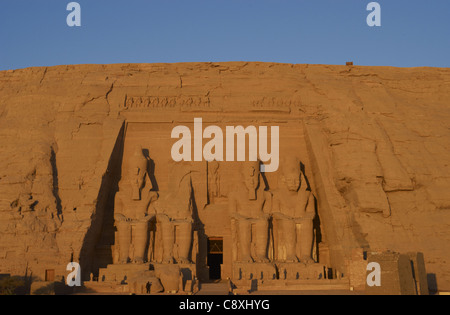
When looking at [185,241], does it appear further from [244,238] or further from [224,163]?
[224,163]

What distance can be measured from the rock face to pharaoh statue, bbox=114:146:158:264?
282mm

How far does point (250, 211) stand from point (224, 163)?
1.74 metres

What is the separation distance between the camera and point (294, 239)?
53.1ft

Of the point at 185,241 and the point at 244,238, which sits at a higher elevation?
the point at 244,238

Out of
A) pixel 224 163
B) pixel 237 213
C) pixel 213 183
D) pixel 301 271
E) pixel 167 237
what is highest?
pixel 224 163

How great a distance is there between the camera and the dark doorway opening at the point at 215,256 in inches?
682

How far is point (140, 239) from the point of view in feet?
51.9

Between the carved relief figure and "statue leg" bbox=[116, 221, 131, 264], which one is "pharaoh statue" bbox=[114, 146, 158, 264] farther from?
the carved relief figure

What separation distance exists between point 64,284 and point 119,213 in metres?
3.01

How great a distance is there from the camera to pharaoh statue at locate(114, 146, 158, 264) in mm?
15805

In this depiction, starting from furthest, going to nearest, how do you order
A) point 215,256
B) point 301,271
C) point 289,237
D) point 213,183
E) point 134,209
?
1. point 215,256
2. point 213,183
3. point 134,209
4. point 289,237
5. point 301,271

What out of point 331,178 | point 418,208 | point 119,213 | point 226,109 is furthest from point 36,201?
point 418,208

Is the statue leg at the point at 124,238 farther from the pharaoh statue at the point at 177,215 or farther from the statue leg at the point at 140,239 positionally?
the pharaoh statue at the point at 177,215

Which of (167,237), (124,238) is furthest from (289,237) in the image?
(124,238)
